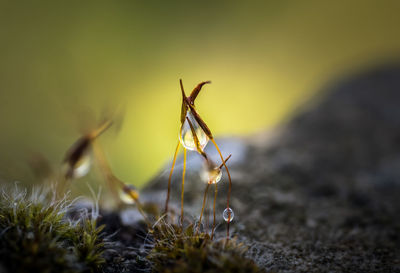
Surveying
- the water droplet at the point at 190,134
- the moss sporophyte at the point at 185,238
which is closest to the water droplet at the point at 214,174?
the moss sporophyte at the point at 185,238

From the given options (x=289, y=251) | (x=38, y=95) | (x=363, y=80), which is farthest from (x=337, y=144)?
(x=38, y=95)

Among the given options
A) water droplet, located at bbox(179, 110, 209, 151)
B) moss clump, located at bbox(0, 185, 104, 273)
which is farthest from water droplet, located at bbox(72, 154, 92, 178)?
water droplet, located at bbox(179, 110, 209, 151)

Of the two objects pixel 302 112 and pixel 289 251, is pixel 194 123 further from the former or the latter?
pixel 302 112

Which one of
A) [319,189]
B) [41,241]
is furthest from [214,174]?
[319,189]

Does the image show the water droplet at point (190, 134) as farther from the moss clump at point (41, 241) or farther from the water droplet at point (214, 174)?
the moss clump at point (41, 241)

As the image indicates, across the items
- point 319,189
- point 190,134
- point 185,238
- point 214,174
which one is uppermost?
point 319,189

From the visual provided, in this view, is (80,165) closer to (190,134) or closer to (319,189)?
(190,134)

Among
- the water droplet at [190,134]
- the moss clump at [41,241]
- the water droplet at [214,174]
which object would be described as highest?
the water droplet at [190,134]
